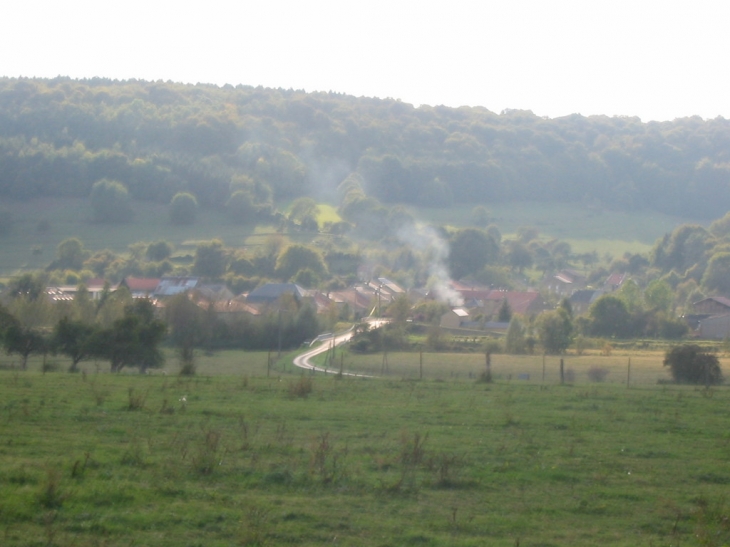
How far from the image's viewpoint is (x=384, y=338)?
131 feet

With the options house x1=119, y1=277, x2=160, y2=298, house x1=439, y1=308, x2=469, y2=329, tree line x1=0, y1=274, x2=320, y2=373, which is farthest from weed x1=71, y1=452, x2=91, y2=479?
house x1=119, y1=277, x2=160, y2=298

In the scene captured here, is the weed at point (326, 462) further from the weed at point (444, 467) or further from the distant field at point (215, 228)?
the distant field at point (215, 228)

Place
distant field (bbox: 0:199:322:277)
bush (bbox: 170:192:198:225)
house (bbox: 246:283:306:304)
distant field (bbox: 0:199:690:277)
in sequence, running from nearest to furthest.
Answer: house (bbox: 246:283:306:304) < distant field (bbox: 0:199:322:277) < distant field (bbox: 0:199:690:277) < bush (bbox: 170:192:198:225)

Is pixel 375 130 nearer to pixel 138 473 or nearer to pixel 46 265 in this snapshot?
pixel 46 265

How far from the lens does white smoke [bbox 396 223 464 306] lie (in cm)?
7506

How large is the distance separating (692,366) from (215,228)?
228 ft

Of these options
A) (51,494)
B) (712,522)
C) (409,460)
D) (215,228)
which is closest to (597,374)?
(409,460)

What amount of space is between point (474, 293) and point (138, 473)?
6259 cm

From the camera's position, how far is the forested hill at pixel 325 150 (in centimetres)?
9950

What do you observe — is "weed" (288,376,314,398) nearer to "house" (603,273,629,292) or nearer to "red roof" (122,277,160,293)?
"red roof" (122,277,160,293)

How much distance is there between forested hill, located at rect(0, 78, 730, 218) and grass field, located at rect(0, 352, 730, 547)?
86.8 meters

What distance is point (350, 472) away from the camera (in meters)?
9.23

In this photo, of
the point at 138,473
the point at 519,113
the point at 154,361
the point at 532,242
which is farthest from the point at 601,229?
the point at 138,473

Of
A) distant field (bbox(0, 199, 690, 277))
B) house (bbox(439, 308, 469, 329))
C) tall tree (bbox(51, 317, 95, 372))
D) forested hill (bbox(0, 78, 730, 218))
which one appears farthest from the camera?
forested hill (bbox(0, 78, 730, 218))
